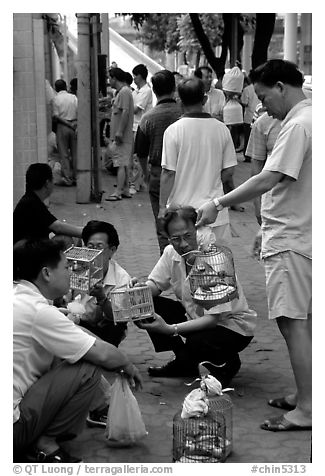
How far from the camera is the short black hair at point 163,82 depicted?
8.54m

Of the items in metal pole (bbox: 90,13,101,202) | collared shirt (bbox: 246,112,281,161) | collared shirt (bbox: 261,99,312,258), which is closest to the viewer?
collared shirt (bbox: 261,99,312,258)

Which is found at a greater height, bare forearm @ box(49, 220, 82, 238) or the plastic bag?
bare forearm @ box(49, 220, 82, 238)

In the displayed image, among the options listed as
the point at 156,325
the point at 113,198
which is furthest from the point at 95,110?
the point at 156,325

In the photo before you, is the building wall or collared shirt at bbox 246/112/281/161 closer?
collared shirt at bbox 246/112/281/161

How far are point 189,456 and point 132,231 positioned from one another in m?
7.12

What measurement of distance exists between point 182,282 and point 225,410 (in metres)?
1.18

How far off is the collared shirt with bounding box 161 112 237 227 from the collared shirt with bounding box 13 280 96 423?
2.88 meters

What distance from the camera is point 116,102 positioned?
13438 mm

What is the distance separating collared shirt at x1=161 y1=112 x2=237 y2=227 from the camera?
7250mm

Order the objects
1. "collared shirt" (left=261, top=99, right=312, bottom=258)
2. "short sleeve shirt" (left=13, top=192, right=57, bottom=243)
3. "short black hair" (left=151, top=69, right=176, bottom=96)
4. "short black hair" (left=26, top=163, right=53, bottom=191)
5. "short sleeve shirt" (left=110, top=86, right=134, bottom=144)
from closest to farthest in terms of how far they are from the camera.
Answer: "collared shirt" (left=261, top=99, right=312, bottom=258) → "short sleeve shirt" (left=13, top=192, right=57, bottom=243) → "short black hair" (left=26, top=163, right=53, bottom=191) → "short black hair" (left=151, top=69, right=176, bottom=96) → "short sleeve shirt" (left=110, top=86, right=134, bottom=144)

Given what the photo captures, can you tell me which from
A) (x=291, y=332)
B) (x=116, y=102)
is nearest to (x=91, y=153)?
(x=116, y=102)

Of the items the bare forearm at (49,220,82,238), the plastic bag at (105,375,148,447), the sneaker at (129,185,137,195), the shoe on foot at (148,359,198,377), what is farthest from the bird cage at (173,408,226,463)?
the sneaker at (129,185,137,195)

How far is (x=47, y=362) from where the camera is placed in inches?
182

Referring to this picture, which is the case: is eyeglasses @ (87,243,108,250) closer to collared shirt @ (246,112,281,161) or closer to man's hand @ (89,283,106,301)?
man's hand @ (89,283,106,301)
